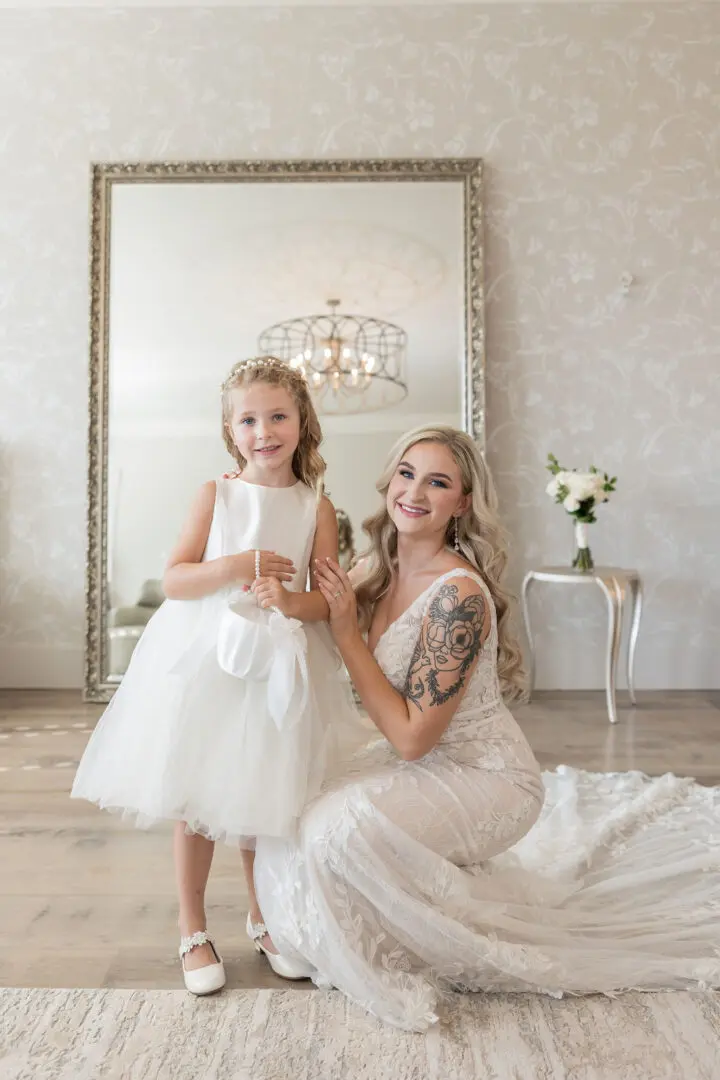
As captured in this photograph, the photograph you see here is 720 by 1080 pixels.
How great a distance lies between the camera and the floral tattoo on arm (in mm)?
1865

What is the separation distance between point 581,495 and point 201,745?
2541 millimetres

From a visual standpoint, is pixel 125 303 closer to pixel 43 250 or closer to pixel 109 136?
pixel 43 250

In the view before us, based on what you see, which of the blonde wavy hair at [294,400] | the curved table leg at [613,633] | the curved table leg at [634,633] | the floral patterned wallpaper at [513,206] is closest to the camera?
the blonde wavy hair at [294,400]

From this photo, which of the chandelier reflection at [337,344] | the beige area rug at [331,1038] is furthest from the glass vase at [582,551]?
the beige area rug at [331,1038]

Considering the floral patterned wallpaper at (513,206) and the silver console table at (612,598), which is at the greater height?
the floral patterned wallpaper at (513,206)

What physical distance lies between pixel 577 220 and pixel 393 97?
3.29 feet

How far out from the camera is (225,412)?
2.04 m

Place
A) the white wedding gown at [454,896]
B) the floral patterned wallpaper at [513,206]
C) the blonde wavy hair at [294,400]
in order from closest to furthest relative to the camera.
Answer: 1. the white wedding gown at [454,896]
2. the blonde wavy hair at [294,400]
3. the floral patterned wallpaper at [513,206]

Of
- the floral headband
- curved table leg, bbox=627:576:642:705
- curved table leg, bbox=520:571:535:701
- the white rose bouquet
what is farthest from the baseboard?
the floral headband

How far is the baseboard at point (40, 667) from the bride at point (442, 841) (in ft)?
8.68

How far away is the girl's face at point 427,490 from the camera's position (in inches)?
77.7

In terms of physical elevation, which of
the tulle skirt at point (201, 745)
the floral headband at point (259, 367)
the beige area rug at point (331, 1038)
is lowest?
the beige area rug at point (331, 1038)

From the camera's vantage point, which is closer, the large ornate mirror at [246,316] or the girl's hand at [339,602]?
the girl's hand at [339,602]

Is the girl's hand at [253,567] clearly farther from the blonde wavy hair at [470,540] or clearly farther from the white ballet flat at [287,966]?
the white ballet flat at [287,966]
